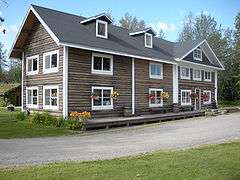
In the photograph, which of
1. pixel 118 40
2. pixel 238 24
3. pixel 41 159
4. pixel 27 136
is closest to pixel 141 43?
pixel 118 40

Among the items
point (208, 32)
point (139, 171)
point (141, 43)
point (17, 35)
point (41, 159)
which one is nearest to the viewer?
point (139, 171)

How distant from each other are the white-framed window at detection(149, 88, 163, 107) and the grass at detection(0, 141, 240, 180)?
59.8 ft

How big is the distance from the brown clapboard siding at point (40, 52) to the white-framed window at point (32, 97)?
0.39 metres

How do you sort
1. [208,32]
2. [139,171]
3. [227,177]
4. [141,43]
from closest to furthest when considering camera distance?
[227,177], [139,171], [141,43], [208,32]

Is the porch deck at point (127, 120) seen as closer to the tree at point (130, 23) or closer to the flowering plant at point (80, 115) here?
Answer: the flowering plant at point (80, 115)

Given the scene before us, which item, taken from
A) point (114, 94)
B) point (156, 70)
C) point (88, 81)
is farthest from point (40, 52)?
point (156, 70)

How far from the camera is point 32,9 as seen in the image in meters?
23.9

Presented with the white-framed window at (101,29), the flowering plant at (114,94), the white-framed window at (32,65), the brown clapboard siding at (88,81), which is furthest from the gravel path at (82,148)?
the white-framed window at (101,29)

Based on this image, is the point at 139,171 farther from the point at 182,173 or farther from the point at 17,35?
the point at 17,35

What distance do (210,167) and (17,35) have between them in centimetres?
2081

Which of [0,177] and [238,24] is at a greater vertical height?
[238,24]

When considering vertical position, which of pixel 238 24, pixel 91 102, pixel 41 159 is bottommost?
pixel 41 159

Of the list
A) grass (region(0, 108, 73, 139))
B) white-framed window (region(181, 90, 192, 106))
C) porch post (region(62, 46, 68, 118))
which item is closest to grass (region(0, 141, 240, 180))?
grass (region(0, 108, 73, 139))

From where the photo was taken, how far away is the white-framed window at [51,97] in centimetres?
2262
